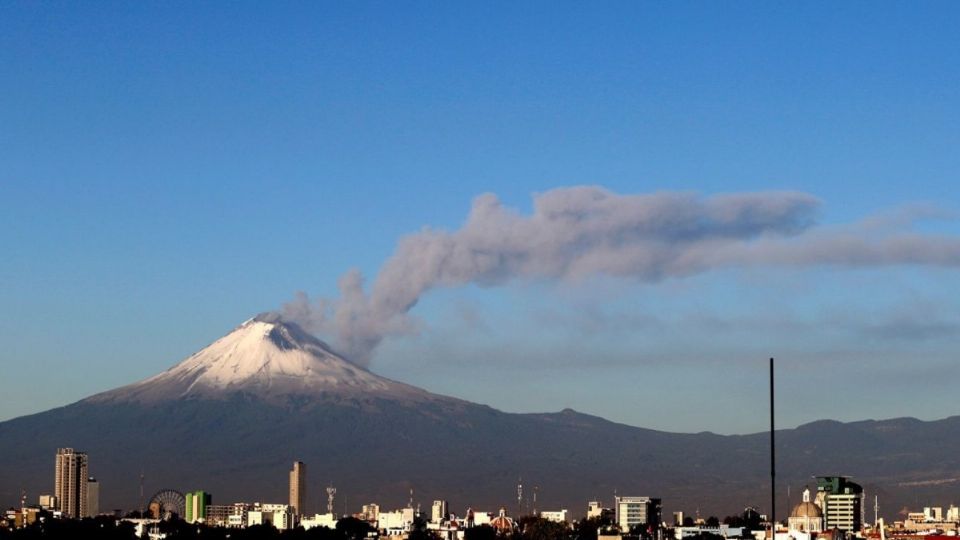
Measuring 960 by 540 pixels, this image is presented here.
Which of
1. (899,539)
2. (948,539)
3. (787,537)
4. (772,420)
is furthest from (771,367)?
(899,539)

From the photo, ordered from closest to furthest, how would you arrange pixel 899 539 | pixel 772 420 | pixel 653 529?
pixel 772 420
pixel 899 539
pixel 653 529

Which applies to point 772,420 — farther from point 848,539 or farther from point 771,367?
point 848,539

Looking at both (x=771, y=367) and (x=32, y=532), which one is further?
(x=32, y=532)

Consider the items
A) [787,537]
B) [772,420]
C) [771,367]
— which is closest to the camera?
[771,367]

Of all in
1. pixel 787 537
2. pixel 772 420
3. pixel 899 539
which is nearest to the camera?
pixel 772 420

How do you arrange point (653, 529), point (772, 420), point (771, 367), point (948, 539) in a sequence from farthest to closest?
point (653, 529) < point (948, 539) < point (772, 420) < point (771, 367)

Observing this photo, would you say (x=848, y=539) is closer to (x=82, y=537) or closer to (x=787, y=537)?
(x=787, y=537)

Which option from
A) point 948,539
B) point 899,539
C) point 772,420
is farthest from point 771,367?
point 899,539

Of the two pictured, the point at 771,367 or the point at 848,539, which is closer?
the point at 771,367
